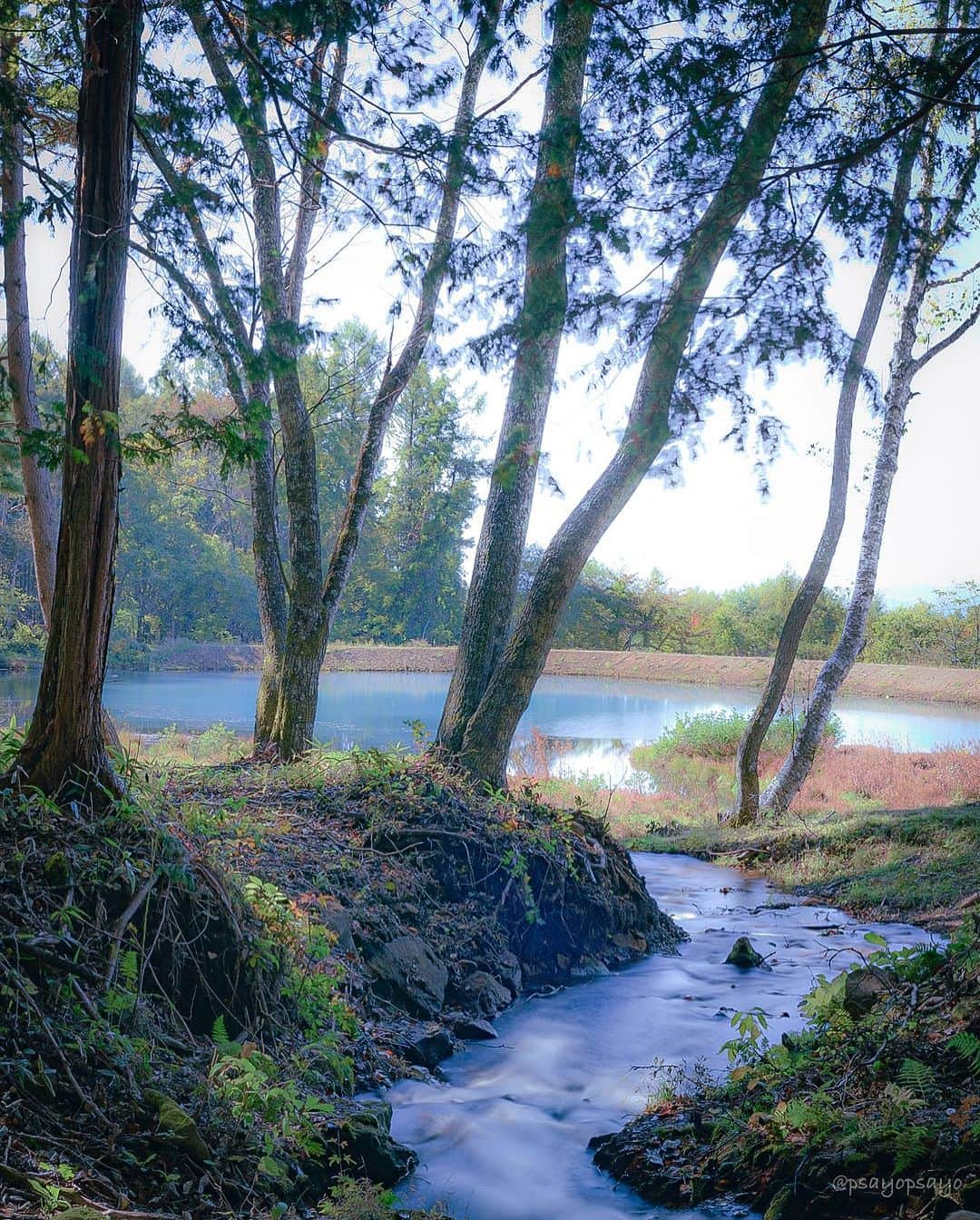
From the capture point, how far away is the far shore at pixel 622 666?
33.8m

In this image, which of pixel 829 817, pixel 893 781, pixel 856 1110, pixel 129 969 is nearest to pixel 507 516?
pixel 129 969

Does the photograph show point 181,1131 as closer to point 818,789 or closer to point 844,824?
point 844,824

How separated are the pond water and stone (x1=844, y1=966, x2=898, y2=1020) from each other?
12576 millimetres

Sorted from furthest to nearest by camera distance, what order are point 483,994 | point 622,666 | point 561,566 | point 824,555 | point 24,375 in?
1. point 622,666
2. point 824,555
3. point 24,375
4. point 561,566
5. point 483,994

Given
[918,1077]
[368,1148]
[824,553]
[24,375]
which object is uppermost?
[24,375]

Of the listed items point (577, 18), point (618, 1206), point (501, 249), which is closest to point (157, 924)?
point (618, 1206)

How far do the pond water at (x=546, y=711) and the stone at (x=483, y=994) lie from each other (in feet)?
35.1

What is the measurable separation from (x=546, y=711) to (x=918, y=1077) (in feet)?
85.4

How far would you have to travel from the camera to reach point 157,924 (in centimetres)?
335

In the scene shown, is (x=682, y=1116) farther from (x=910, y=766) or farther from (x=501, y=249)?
(x=910, y=766)

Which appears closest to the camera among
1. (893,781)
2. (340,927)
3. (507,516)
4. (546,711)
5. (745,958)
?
(340,927)

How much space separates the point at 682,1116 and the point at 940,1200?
1358 millimetres

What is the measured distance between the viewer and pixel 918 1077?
2705 millimetres

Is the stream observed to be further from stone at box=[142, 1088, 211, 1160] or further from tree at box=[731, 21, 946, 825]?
tree at box=[731, 21, 946, 825]
